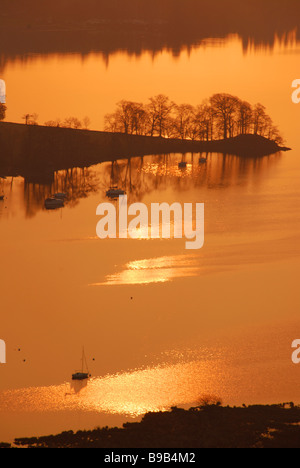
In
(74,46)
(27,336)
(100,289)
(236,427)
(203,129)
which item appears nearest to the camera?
(236,427)

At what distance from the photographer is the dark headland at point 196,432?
20125 mm

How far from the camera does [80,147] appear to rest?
4522cm

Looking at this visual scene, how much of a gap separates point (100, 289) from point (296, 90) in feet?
99.9

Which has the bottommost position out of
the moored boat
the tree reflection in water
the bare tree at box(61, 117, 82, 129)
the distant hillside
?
the moored boat

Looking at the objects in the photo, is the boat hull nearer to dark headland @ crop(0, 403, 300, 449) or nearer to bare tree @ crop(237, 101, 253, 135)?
dark headland @ crop(0, 403, 300, 449)

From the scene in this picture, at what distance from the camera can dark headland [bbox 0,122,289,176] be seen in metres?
43.2

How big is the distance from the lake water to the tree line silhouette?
71.4 inches

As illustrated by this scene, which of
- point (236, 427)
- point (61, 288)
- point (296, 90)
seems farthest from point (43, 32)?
point (236, 427)

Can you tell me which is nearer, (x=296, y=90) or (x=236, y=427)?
(x=236, y=427)

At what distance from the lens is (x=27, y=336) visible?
991 inches

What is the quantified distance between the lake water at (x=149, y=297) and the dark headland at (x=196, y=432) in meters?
0.75

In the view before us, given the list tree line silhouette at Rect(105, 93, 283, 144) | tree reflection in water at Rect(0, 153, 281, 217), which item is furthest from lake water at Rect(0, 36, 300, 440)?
tree line silhouette at Rect(105, 93, 283, 144)
